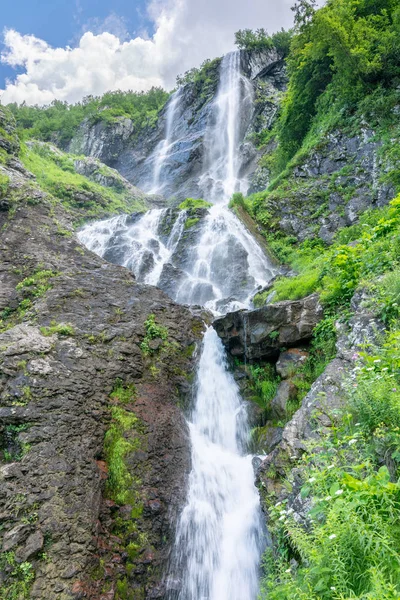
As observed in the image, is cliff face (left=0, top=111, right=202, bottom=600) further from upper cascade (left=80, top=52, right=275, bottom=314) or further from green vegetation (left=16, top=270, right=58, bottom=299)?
upper cascade (left=80, top=52, right=275, bottom=314)

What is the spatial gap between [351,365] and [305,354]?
3.07 metres

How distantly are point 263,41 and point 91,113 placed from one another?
2426cm

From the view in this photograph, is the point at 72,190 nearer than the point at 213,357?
No

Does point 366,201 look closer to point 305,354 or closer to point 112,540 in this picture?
point 305,354

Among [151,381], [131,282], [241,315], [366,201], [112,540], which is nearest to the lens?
[112,540]

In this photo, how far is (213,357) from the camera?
33.9ft

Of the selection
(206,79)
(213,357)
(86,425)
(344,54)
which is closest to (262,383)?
(213,357)

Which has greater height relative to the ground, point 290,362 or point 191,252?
point 191,252

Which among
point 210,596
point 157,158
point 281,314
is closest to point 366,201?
point 281,314

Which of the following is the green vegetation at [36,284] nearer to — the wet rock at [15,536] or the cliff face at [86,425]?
the cliff face at [86,425]

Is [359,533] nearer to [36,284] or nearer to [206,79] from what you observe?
[36,284]

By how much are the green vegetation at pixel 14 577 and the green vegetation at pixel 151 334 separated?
4732mm

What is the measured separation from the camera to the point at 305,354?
28.0 feet

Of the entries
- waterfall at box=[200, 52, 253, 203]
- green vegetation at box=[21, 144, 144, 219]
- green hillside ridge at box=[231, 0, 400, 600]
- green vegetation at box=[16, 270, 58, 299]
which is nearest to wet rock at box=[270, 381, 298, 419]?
green hillside ridge at box=[231, 0, 400, 600]
